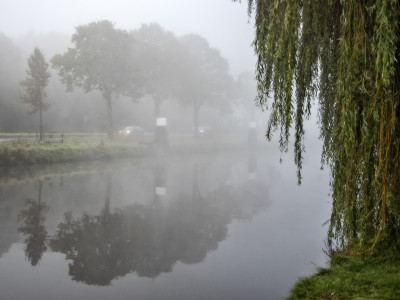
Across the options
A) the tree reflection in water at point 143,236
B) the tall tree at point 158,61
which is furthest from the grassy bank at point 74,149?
the tree reflection in water at point 143,236

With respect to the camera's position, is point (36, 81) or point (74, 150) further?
point (36, 81)

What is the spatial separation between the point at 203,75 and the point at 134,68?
623 inches

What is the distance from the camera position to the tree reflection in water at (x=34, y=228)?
1152cm

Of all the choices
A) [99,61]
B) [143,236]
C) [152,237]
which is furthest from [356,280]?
[99,61]

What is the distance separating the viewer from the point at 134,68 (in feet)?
137

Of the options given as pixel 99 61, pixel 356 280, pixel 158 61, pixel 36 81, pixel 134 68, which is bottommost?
pixel 356 280

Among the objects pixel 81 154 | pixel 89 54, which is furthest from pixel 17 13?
pixel 81 154

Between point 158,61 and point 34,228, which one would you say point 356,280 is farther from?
point 158,61

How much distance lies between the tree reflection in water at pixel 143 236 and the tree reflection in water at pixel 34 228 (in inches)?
18.5

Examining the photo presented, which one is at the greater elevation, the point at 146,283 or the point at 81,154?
the point at 81,154

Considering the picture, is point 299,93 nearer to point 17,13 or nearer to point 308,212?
point 308,212

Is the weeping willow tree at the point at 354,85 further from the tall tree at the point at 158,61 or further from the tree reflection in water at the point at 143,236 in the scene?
the tall tree at the point at 158,61

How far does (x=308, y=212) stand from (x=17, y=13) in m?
161

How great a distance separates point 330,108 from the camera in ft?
29.8
